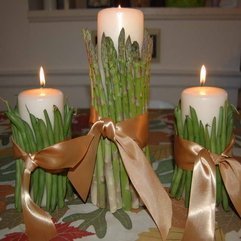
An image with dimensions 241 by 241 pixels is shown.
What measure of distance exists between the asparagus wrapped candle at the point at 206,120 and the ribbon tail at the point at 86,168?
134 mm

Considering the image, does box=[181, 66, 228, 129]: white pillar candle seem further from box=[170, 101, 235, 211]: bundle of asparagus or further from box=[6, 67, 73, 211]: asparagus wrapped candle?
box=[6, 67, 73, 211]: asparagus wrapped candle

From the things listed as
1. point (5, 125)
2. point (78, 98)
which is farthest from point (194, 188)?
point (78, 98)

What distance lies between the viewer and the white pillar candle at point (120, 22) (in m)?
0.51

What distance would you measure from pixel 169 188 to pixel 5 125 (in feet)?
1.92

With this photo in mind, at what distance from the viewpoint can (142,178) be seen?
1.65 feet

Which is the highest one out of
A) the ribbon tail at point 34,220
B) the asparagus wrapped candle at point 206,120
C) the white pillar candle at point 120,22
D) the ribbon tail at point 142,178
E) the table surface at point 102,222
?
the white pillar candle at point 120,22

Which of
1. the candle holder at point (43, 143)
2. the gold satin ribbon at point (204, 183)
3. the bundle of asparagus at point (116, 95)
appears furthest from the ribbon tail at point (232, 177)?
the candle holder at point (43, 143)

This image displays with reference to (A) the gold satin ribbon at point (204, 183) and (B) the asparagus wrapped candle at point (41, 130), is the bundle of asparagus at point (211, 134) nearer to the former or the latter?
(A) the gold satin ribbon at point (204, 183)

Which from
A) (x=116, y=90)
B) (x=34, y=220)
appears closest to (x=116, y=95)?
(x=116, y=90)

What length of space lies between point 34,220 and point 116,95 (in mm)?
221

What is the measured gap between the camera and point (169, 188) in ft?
1.98

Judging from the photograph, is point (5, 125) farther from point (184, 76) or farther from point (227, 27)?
point (227, 27)

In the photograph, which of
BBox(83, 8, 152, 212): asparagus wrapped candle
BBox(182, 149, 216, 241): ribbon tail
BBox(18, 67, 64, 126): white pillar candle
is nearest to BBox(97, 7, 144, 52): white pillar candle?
BBox(83, 8, 152, 212): asparagus wrapped candle

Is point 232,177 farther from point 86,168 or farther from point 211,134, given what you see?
point 86,168
